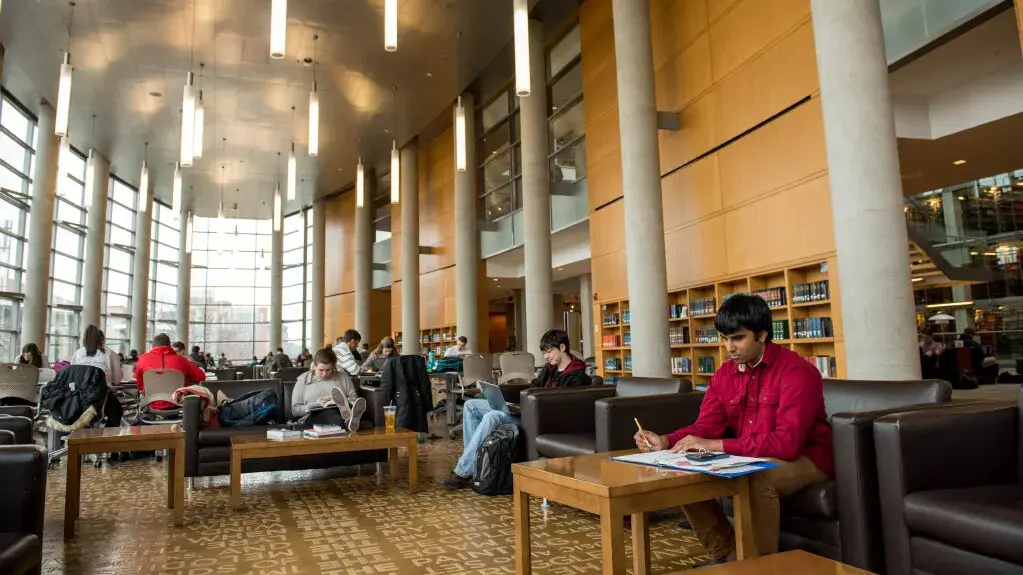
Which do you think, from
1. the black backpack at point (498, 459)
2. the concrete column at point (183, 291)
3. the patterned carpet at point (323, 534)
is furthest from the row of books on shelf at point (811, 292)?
the concrete column at point (183, 291)

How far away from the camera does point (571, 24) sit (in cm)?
1127

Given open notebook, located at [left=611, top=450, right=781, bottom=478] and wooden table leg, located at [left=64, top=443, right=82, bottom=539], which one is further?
wooden table leg, located at [left=64, top=443, right=82, bottom=539]

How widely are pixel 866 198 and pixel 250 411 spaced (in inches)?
182

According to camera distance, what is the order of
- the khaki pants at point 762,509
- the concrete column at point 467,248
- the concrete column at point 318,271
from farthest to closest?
the concrete column at point 318,271 → the concrete column at point 467,248 → the khaki pants at point 762,509

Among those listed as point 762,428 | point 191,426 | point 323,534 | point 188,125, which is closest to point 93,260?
point 188,125

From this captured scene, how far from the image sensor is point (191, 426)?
14.8 ft

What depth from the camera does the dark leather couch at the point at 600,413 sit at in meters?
3.27

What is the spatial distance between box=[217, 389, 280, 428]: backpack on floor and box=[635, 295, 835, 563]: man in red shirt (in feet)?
11.6

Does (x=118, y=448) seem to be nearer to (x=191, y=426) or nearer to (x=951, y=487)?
(x=191, y=426)

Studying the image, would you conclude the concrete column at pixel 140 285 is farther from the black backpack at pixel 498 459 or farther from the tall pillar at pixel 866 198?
the tall pillar at pixel 866 198

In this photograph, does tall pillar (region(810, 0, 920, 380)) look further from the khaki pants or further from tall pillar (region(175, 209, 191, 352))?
tall pillar (region(175, 209, 191, 352))

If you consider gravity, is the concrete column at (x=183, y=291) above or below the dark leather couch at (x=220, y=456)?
above

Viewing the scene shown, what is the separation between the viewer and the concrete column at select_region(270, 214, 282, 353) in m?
21.8

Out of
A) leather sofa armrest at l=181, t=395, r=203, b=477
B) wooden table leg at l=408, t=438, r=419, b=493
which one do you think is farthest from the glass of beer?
leather sofa armrest at l=181, t=395, r=203, b=477
